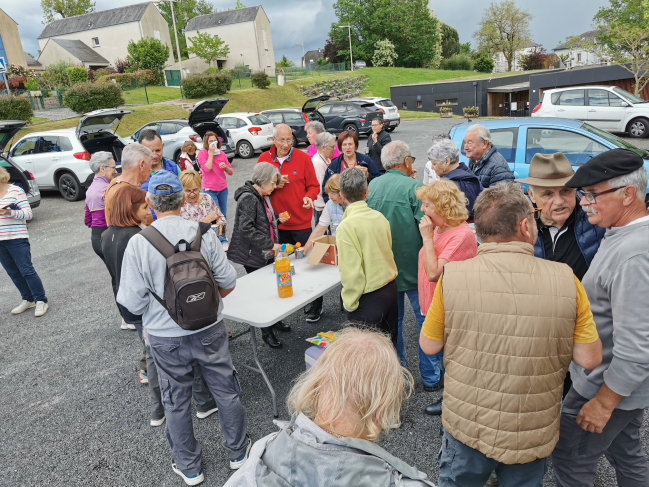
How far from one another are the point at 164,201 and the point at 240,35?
167 feet

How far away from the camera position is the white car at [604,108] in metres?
13.1

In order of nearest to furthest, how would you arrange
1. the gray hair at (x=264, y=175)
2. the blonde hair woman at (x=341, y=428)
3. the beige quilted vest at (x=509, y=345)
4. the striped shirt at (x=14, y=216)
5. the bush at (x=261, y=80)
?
the blonde hair woman at (x=341, y=428) → the beige quilted vest at (x=509, y=345) → the gray hair at (x=264, y=175) → the striped shirt at (x=14, y=216) → the bush at (x=261, y=80)

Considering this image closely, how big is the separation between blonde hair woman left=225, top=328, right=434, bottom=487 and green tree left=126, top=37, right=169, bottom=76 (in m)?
39.9

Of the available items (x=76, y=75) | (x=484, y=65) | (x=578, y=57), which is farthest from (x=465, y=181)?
(x=578, y=57)

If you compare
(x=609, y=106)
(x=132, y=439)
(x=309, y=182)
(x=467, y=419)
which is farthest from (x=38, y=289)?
(x=609, y=106)

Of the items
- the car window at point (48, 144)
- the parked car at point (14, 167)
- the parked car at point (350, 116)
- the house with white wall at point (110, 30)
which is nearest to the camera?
the parked car at point (14, 167)

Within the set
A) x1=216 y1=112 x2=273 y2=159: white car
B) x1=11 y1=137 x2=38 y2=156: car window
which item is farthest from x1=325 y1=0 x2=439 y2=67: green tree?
x1=11 y1=137 x2=38 y2=156: car window

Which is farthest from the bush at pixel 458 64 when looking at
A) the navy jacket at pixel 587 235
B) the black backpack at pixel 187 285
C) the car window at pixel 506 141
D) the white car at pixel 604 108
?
the black backpack at pixel 187 285

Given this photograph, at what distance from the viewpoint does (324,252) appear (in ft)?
12.3

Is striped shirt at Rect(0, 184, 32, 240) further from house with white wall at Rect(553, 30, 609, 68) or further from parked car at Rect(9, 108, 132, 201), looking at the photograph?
house with white wall at Rect(553, 30, 609, 68)

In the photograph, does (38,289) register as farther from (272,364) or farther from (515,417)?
(515,417)

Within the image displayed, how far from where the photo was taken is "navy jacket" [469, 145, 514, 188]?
14.1 feet

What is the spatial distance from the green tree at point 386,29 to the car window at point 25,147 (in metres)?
48.6

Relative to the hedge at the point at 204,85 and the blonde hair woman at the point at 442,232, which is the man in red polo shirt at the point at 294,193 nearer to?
the blonde hair woman at the point at 442,232
